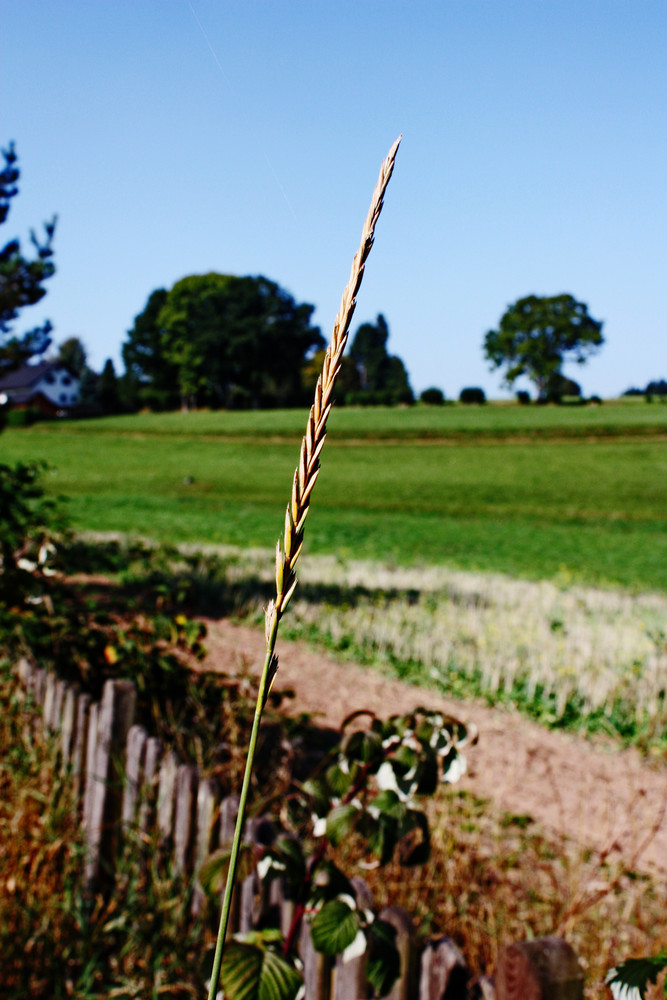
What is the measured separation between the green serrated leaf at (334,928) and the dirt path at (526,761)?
1642mm

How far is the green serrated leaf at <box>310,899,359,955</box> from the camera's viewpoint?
149 centimetres

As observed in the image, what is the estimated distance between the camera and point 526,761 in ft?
14.5

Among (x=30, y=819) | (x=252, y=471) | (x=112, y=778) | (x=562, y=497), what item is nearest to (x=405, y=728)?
(x=112, y=778)

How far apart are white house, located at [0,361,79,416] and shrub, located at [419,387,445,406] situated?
2492 centimetres

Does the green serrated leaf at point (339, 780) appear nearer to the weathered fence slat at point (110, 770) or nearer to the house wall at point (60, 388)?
the weathered fence slat at point (110, 770)

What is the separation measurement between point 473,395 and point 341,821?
193 feet

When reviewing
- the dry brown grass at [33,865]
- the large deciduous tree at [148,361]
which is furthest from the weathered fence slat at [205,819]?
the large deciduous tree at [148,361]

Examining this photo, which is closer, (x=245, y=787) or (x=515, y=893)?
(x=245, y=787)

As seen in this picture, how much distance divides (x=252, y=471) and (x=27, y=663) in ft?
76.4

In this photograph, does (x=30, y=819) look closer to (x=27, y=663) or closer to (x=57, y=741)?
(x=57, y=741)

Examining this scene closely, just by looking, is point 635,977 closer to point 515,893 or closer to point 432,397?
point 515,893

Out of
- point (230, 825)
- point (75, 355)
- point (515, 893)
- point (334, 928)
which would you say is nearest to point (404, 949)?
point (334, 928)

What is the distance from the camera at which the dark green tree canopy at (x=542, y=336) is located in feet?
181

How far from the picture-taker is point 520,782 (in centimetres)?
413
